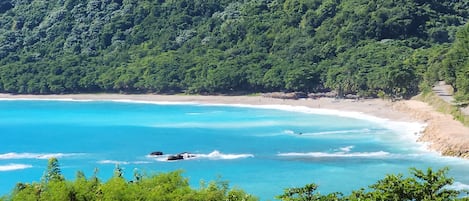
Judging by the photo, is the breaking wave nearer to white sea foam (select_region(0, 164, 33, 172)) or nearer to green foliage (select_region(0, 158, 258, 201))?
white sea foam (select_region(0, 164, 33, 172))

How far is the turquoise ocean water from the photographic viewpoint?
47469 millimetres

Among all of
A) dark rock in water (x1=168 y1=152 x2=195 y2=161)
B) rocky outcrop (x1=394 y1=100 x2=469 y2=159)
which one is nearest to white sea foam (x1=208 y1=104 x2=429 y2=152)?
rocky outcrop (x1=394 y1=100 x2=469 y2=159)

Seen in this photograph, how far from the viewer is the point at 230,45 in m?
129

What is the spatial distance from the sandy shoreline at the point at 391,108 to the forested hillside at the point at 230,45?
209cm

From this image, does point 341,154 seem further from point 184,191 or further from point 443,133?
point 184,191

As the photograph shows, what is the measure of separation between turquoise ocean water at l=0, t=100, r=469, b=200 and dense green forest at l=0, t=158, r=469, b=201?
687 inches

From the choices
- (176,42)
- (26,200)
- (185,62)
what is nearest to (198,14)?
(176,42)

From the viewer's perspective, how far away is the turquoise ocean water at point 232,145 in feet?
156

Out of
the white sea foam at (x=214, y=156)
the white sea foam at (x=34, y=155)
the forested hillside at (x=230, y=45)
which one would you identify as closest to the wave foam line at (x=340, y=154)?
the white sea foam at (x=214, y=156)

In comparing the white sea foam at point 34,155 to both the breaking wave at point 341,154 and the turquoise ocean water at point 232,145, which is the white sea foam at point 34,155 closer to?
the turquoise ocean water at point 232,145

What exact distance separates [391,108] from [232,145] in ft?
77.8

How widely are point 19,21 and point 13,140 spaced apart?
89661mm

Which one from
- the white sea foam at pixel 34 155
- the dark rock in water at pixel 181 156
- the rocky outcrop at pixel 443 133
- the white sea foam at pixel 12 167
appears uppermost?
the rocky outcrop at pixel 443 133

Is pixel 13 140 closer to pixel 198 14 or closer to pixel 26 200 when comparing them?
pixel 26 200
